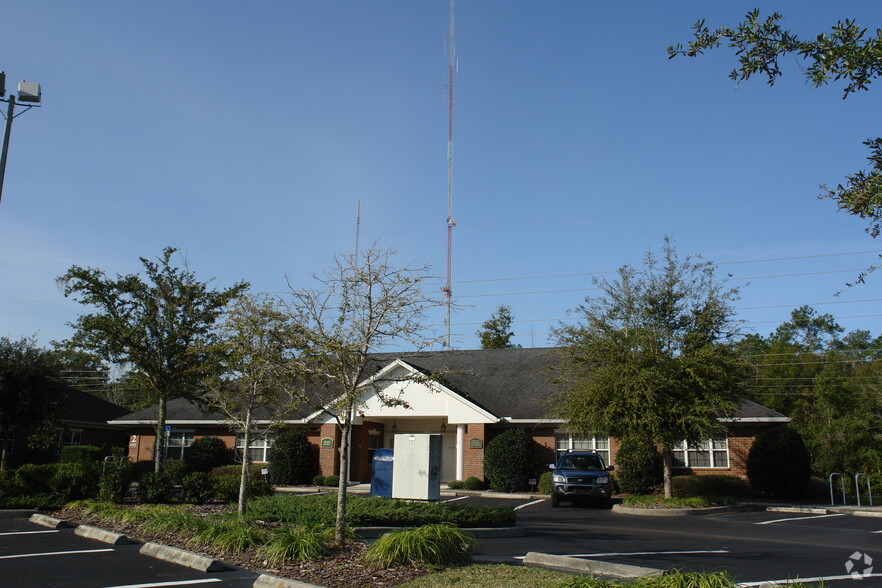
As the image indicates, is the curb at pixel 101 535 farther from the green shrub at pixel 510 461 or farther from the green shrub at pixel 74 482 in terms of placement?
the green shrub at pixel 510 461

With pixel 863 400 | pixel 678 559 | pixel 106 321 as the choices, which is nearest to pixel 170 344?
pixel 106 321

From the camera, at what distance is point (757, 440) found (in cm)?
2520

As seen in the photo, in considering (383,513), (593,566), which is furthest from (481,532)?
(593,566)

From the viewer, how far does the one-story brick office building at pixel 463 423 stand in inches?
1053

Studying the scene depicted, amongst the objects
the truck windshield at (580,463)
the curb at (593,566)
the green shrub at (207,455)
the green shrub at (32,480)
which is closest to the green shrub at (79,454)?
the green shrub at (207,455)

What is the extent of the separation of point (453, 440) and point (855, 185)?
1009 inches

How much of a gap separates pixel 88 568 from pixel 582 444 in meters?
21.6

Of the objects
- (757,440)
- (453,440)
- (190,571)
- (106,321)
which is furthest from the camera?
(453,440)

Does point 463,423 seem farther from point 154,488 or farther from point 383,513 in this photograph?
point 383,513

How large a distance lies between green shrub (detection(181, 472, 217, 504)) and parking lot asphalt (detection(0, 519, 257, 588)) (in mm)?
5814

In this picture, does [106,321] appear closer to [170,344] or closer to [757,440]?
[170,344]

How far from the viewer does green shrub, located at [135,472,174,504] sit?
17.2 m

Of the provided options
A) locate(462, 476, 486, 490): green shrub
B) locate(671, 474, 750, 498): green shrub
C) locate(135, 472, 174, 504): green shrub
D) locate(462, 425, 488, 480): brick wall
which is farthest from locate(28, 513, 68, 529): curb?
locate(671, 474, 750, 498): green shrub

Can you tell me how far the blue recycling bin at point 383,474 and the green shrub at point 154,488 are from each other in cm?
506
